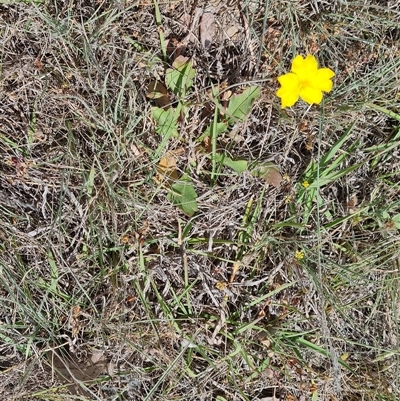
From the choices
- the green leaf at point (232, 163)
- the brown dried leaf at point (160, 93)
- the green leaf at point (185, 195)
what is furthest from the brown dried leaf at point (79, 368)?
the brown dried leaf at point (160, 93)

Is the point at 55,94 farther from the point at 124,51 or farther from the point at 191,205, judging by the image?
the point at 191,205

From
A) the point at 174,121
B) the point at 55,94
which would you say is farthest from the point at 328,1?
the point at 55,94

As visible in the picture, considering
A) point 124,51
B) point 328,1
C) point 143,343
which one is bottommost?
point 143,343

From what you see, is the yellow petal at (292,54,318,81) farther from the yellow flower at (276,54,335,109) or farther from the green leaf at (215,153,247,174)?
the green leaf at (215,153,247,174)

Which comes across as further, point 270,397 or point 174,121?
point 270,397

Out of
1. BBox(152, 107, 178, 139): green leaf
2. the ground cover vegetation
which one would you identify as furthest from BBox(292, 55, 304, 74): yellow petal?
BBox(152, 107, 178, 139): green leaf

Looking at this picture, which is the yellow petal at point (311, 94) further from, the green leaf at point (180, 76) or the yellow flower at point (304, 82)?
the green leaf at point (180, 76)
